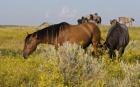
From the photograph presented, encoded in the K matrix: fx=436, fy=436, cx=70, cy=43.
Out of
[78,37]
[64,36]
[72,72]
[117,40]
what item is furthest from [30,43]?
[72,72]

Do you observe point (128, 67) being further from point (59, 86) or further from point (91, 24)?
point (91, 24)

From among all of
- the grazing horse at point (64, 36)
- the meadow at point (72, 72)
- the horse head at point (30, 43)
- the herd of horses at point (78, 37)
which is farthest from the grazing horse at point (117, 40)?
the meadow at point (72, 72)

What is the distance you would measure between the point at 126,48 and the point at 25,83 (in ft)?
35.1

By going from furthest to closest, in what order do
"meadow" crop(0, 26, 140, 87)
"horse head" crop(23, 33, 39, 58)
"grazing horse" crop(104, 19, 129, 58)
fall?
"grazing horse" crop(104, 19, 129, 58)
"horse head" crop(23, 33, 39, 58)
"meadow" crop(0, 26, 140, 87)

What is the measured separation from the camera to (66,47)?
1041cm

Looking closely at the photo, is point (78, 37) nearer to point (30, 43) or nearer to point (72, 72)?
point (30, 43)

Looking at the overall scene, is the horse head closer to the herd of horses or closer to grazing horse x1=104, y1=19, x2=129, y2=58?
the herd of horses

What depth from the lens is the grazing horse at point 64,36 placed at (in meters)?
16.2

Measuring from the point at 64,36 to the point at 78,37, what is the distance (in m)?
0.79

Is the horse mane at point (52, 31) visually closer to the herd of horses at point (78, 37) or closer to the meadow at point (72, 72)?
the herd of horses at point (78, 37)

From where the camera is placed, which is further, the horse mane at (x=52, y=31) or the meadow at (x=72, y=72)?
the horse mane at (x=52, y=31)

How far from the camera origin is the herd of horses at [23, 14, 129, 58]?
16.2m

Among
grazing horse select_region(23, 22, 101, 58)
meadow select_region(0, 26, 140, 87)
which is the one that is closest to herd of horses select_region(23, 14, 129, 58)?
grazing horse select_region(23, 22, 101, 58)

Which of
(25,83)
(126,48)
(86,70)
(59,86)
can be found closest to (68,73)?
(86,70)
